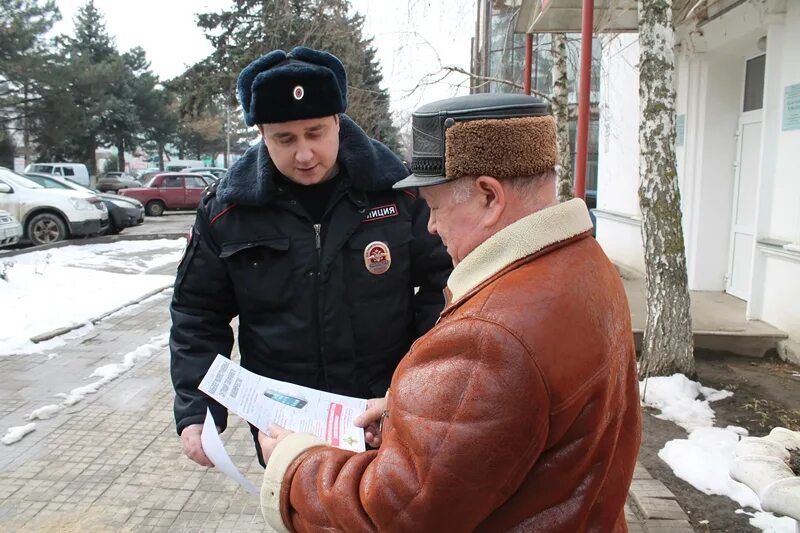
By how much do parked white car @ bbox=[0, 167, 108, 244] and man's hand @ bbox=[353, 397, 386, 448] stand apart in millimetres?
13908

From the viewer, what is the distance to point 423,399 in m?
1.09

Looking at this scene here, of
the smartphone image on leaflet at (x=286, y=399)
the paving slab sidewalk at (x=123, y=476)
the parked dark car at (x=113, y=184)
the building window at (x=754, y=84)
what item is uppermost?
the building window at (x=754, y=84)

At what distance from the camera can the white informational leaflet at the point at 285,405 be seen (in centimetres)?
167

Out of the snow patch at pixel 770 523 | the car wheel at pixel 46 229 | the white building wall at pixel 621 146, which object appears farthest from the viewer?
the car wheel at pixel 46 229

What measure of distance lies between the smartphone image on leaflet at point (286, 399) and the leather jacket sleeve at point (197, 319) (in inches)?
14.8

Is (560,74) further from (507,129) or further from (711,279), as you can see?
(507,129)

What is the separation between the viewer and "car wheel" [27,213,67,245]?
13.5 m

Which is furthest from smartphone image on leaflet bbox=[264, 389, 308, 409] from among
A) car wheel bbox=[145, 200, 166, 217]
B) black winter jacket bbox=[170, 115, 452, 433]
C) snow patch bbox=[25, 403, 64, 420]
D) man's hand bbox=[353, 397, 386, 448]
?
car wheel bbox=[145, 200, 166, 217]

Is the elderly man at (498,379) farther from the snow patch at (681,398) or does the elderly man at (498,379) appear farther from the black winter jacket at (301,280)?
the snow patch at (681,398)

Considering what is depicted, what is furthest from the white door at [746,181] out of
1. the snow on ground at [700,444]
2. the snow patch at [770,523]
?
the snow patch at [770,523]

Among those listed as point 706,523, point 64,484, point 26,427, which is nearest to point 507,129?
point 706,523

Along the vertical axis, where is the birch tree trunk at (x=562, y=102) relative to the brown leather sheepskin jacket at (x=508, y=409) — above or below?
above

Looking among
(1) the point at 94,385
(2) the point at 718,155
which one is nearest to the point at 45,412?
(1) the point at 94,385

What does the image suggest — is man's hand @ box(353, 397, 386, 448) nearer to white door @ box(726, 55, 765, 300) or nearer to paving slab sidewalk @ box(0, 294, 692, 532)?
paving slab sidewalk @ box(0, 294, 692, 532)
